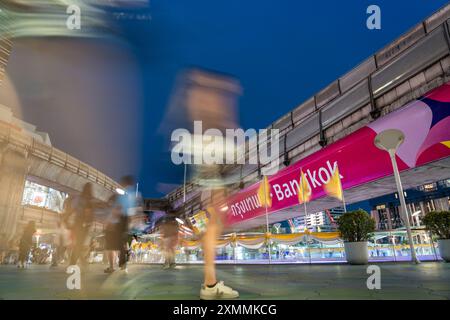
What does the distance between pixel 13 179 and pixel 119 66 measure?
20.8 meters

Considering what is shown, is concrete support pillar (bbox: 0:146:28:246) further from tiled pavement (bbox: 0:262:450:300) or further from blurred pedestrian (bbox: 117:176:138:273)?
tiled pavement (bbox: 0:262:450:300)

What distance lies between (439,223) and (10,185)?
2931 centimetres

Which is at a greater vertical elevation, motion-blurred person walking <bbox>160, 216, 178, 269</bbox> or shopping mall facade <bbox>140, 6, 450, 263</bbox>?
shopping mall facade <bbox>140, 6, 450, 263</bbox>

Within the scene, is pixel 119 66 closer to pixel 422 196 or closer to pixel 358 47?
pixel 358 47

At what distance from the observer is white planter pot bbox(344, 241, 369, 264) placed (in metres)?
6.92

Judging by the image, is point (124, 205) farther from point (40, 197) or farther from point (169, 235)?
point (40, 197)

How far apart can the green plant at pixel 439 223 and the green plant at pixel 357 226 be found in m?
1.43

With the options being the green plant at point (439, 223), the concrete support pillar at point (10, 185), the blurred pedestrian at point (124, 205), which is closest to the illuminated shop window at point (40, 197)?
the concrete support pillar at point (10, 185)

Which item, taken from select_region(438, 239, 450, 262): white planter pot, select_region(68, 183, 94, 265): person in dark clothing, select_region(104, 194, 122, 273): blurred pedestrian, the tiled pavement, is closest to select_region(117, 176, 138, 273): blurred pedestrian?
select_region(104, 194, 122, 273): blurred pedestrian

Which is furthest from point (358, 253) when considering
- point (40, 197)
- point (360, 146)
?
point (40, 197)

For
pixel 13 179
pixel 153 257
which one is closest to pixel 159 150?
pixel 153 257

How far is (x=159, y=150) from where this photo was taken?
11.6 ft

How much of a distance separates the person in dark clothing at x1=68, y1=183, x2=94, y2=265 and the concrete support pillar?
67.9 feet
